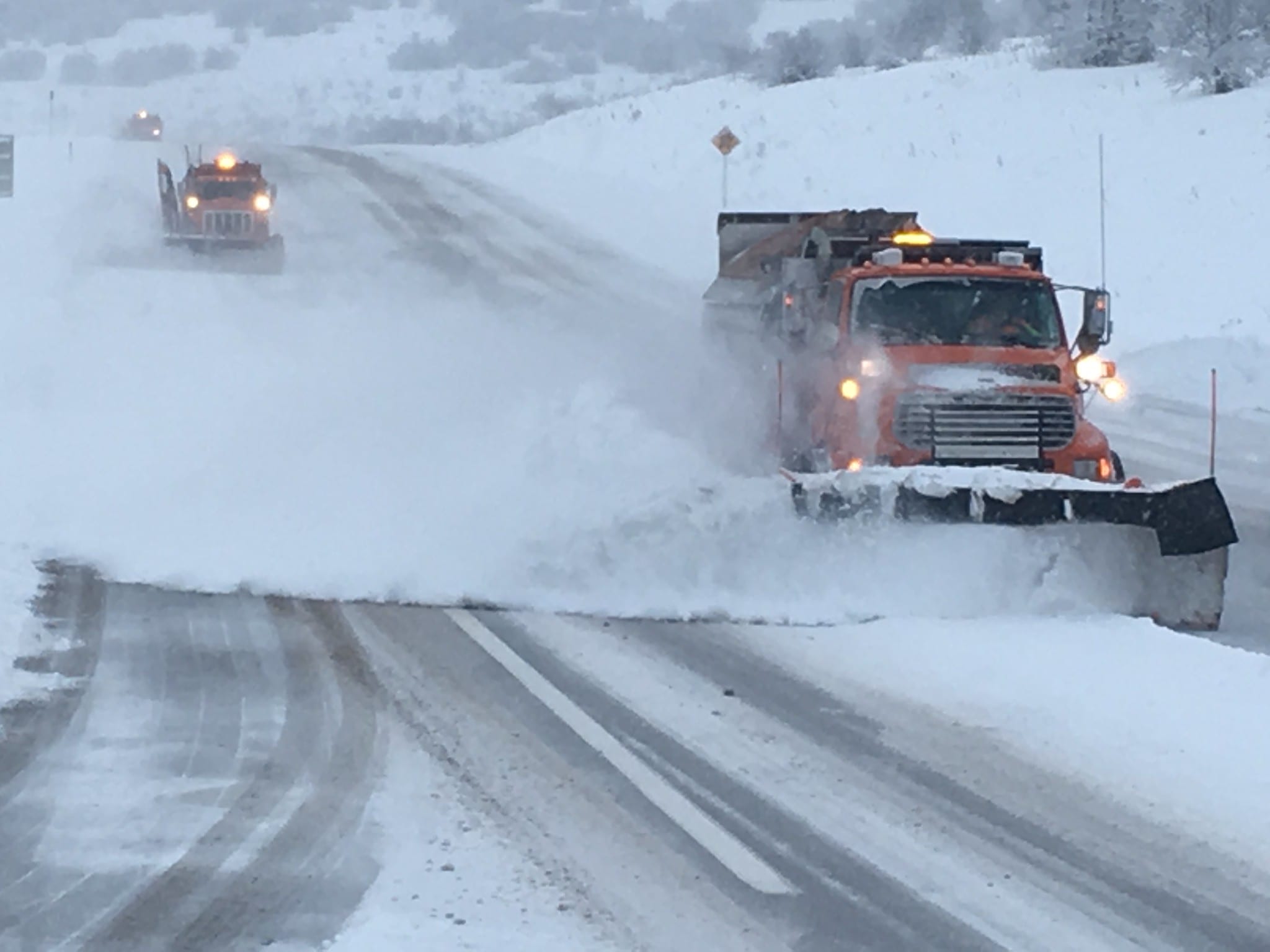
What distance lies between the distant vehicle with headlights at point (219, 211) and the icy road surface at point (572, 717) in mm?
13753

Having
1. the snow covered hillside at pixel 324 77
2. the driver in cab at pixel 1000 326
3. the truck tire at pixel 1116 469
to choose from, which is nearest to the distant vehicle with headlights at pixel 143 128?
the snow covered hillside at pixel 324 77

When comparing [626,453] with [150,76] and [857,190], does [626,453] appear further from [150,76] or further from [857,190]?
[150,76]

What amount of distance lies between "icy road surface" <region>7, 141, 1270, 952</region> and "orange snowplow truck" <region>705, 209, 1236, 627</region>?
1.10 feet

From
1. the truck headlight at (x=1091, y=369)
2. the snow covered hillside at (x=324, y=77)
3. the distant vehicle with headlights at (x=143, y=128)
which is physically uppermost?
the snow covered hillside at (x=324, y=77)

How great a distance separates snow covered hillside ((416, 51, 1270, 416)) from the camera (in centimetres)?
2297

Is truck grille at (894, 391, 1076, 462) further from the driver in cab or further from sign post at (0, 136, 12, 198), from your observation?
sign post at (0, 136, 12, 198)

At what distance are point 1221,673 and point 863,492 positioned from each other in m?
2.30

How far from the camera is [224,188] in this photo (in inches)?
1147

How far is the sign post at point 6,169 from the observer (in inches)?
890

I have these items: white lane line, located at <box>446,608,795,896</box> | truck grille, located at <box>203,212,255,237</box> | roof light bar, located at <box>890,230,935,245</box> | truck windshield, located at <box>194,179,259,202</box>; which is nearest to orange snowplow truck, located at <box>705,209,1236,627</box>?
roof light bar, located at <box>890,230,935,245</box>

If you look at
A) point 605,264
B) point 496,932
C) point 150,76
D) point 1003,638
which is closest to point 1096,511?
point 1003,638

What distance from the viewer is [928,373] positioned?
1090cm

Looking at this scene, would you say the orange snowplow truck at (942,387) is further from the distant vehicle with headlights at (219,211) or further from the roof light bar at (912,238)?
the distant vehicle with headlights at (219,211)

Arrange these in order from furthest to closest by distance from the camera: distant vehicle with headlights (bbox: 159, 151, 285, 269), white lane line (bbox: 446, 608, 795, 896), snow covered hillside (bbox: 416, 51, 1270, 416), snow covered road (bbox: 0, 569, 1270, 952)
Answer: distant vehicle with headlights (bbox: 159, 151, 285, 269)
snow covered hillside (bbox: 416, 51, 1270, 416)
white lane line (bbox: 446, 608, 795, 896)
snow covered road (bbox: 0, 569, 1270, 952)
